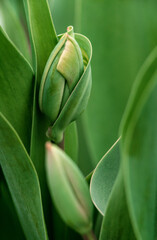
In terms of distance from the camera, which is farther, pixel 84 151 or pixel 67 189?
pixel 84 151

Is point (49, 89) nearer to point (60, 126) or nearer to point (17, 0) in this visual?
point (60, 126)

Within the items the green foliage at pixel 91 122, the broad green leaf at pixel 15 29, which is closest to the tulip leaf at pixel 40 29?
the green foliage at pixel 91 122

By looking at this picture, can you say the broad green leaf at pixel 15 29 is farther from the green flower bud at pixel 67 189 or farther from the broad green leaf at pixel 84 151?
the green flower bud at pixel 67 189

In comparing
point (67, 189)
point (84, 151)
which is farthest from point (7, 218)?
point (67, 189)

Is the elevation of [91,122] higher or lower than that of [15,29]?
lower

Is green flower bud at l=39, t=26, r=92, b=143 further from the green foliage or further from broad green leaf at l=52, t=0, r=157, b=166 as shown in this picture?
broad green leaf at l=52, t=0, r=157, b=166

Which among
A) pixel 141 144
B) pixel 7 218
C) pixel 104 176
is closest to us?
pixel 141 144

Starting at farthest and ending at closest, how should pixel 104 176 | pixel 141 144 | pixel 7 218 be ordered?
pixel 7 218 → pixel 104 176 → pixel 141 144

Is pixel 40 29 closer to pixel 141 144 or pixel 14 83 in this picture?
pixel 14 83
